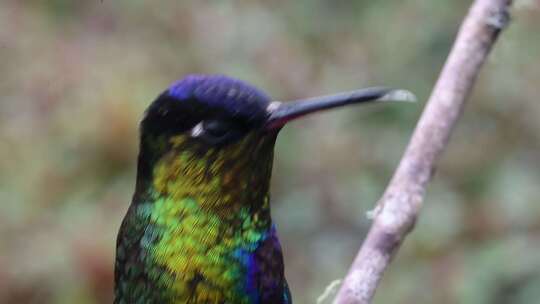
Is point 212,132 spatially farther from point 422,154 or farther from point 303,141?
point 303,141

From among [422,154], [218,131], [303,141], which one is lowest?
[422,154]

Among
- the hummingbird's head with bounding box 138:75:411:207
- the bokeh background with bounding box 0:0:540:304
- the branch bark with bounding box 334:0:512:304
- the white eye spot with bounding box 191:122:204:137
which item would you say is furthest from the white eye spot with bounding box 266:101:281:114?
the bokeh background with bounding box 0:0:540:304

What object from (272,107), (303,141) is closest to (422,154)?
(272,107)

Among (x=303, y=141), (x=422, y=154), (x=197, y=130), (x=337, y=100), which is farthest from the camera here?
(x=303, y=141)

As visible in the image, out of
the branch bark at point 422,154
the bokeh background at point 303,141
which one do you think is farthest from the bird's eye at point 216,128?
the bokeh background at point 303,141

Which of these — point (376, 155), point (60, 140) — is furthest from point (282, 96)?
point (60, 140)

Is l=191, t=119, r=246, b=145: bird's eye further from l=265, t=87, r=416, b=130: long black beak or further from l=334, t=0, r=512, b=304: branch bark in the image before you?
l=334, t=0, r=512, b=304: branch bark

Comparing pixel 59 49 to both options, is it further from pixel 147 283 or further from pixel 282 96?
pixel 147 283
